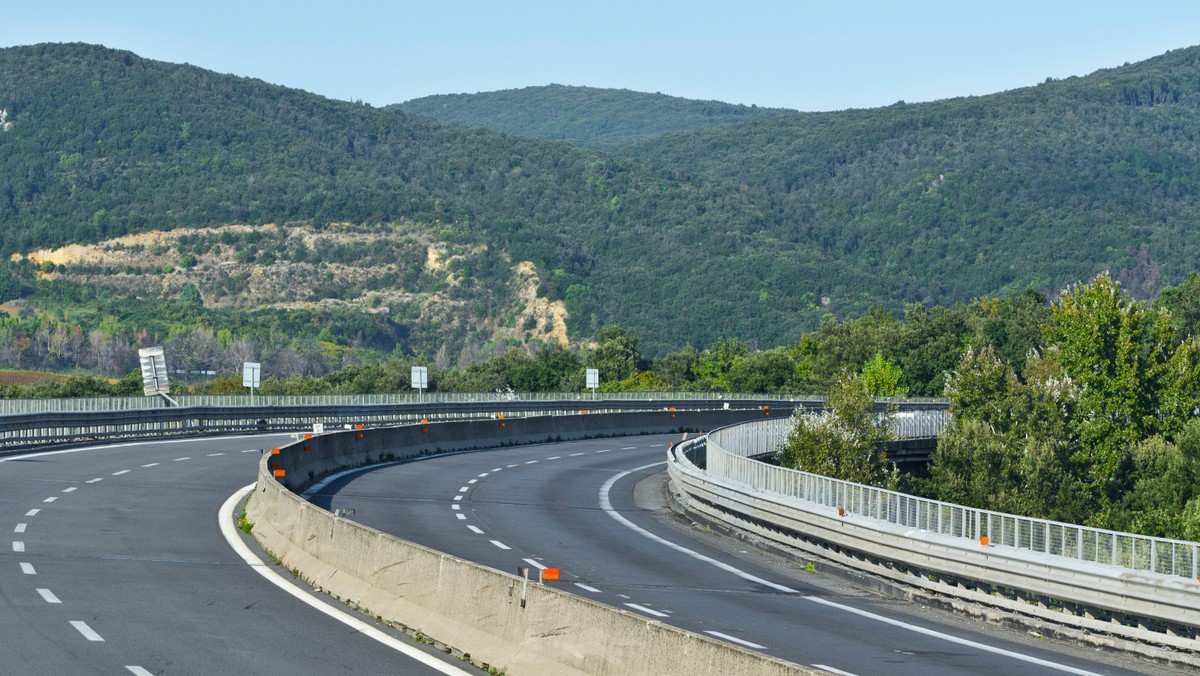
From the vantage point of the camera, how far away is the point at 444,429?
151ft

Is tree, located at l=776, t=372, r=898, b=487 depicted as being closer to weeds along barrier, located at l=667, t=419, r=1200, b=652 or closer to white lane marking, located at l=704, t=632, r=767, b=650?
weeds along barrier, located at l=667, t=419, r=1200, b=652

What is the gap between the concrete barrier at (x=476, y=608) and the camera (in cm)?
1127

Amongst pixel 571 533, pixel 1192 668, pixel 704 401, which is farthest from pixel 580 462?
pixel 704 401

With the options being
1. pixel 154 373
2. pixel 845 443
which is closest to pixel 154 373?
pixel 154 373

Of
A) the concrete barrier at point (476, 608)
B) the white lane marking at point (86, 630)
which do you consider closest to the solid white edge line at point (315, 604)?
the concrete barrier at point (476, 608)

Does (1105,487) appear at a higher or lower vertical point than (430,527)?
lower

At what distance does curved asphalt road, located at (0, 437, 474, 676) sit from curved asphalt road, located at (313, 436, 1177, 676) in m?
3.39

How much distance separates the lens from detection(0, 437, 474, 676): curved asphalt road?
43.5 ft

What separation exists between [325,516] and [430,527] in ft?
22.5

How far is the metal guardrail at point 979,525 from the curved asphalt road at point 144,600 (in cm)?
805

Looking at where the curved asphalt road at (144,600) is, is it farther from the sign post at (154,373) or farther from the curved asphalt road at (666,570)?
the sign post at (154,373)

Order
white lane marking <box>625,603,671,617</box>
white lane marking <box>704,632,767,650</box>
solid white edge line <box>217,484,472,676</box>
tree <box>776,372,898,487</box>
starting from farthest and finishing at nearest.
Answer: tree <box>776,372,898,487</box>
white lane marking <box>625,603,671,617</box>
white lane marking <box>704,632,767,650</box>
solid white edge line <box>217,484,472,676</box>

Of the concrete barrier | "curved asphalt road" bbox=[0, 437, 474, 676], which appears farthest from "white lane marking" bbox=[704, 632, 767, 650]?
"curved asphalt road" bbox=[0, 437, 474, 676]

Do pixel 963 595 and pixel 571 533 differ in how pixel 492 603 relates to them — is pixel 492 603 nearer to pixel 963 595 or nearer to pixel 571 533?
pixel 963 595
